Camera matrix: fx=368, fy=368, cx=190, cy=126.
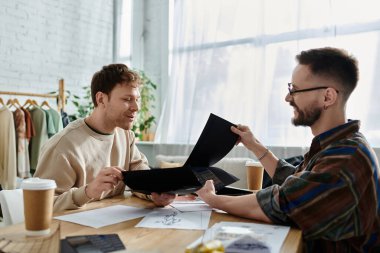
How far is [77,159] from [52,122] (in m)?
2.53

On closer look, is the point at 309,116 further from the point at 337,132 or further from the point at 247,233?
the point at 247,233

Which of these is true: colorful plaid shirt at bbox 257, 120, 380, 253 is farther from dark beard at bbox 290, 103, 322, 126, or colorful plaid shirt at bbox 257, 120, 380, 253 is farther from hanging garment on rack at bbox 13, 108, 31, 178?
hanging garment on rack at bbox 13, 108, 31, 178

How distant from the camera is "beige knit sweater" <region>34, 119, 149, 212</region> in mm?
1419

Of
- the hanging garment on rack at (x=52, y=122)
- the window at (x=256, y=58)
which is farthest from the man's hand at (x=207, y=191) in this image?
the hanging garment on rack at (x=52, y=122)

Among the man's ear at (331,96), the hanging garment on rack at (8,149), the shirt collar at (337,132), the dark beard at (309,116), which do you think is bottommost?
the hanging garment on rack at (8,149)

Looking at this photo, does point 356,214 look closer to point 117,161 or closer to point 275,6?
point 117,161

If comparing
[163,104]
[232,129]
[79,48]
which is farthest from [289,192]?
[79,48]

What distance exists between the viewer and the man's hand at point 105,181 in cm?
133

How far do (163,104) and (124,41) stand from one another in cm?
128

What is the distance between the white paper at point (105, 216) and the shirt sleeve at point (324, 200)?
19.8 inches

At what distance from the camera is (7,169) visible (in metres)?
3.65

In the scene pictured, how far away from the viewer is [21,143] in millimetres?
3725

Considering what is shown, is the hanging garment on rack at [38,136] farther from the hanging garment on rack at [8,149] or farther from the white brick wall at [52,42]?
the white brick wall at [52,42]

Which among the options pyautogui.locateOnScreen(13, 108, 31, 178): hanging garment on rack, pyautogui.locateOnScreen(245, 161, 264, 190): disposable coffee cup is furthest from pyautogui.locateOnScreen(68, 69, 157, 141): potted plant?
pyautogui.locateOnScreen(245, 161, 264, 190): disposable coffee cup
